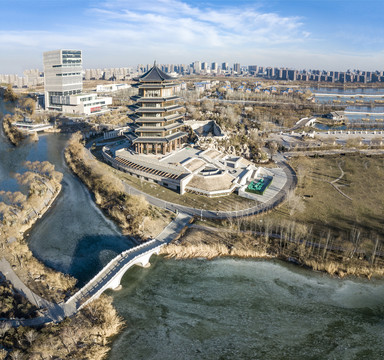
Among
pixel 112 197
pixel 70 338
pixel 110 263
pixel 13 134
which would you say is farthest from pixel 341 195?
pixel 13 134

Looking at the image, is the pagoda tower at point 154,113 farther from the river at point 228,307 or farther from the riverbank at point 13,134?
the riverbank at point 13,134

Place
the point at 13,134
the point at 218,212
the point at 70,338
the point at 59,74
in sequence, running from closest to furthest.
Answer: the point at 70,338, the point at 218,212, the point at 13,134, the point at 59,74

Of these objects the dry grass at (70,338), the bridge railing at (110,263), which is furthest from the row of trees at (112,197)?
the dry grass at (70,338)

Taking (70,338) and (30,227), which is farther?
(30,227)

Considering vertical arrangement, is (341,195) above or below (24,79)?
below

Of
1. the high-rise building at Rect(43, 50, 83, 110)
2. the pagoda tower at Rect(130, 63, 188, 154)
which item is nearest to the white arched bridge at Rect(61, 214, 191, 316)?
the pagoda tower at Rect(130, 63, 188, 154)

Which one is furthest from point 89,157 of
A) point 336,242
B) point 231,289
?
point 336,242

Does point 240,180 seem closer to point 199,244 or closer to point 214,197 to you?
point 214,197

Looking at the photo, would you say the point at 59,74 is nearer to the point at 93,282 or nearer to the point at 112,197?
the point at 112,197
